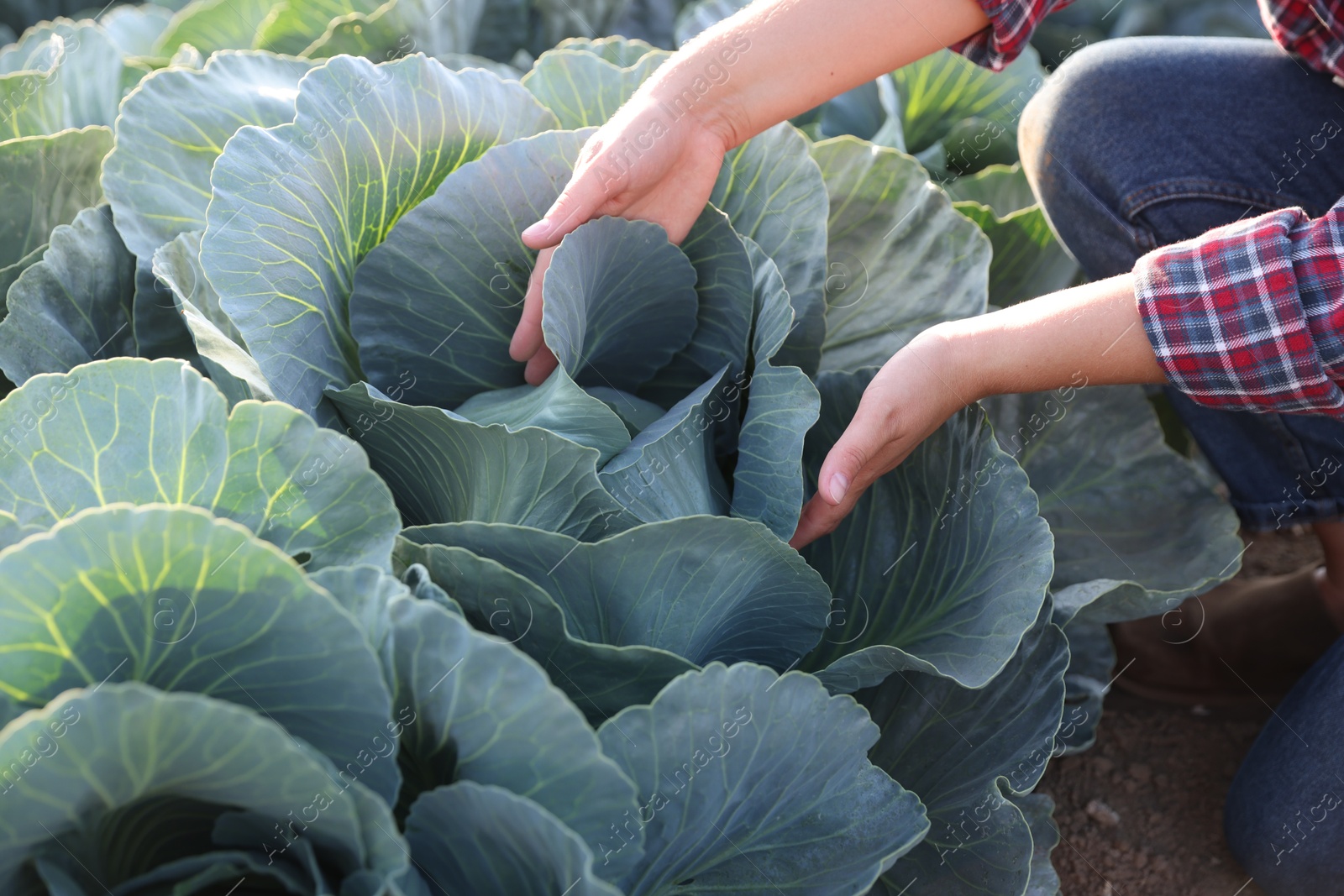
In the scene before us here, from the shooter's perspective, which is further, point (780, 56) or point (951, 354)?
point (780, 56)

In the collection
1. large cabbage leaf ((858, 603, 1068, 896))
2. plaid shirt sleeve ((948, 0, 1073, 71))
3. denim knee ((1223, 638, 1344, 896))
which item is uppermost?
plaid shirt sleeve ((948, 0, 1073, 71))

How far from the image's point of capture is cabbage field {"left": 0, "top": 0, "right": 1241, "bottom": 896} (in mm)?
887

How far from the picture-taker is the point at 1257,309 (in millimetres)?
1218

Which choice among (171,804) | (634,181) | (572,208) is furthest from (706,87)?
(171,804)

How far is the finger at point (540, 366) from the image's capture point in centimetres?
142

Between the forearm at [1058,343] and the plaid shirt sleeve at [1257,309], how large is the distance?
0.08ft

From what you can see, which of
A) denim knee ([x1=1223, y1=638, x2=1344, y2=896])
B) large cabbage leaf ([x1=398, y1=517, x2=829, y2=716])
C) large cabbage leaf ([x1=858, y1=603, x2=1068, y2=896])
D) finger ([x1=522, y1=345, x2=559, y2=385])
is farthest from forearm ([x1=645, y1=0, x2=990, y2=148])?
denim knee ([x1=1223, y1=638, x2=1344, y2=896])

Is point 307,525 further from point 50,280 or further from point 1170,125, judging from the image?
point 1170,125

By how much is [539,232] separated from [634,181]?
170 millimetres

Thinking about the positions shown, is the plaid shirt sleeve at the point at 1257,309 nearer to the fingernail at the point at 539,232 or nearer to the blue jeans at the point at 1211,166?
the blue jeans at the point at 1211,166

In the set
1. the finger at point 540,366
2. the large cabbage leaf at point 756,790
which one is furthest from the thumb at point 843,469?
the finger at point 540,366

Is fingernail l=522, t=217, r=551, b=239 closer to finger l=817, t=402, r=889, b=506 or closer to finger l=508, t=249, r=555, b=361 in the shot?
finger l=508, t=249, r=555, b=361

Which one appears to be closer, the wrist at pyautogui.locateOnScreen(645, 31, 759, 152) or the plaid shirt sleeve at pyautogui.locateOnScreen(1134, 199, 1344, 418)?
the plaid shirt sleeve at pyautogui.locateOnScreen(1134, 199, 1344, 418)

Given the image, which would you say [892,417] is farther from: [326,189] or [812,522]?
[326,189]
